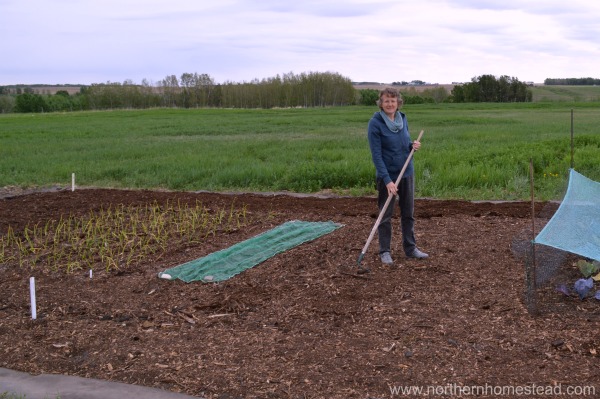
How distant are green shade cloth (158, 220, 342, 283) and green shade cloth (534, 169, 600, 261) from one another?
2.27 meters

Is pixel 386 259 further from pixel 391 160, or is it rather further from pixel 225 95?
pixel 225 95

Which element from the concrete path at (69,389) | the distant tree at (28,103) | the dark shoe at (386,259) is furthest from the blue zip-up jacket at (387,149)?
the distant tree at (28,103)

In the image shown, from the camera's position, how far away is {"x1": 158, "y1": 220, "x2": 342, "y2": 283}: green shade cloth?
535 cm

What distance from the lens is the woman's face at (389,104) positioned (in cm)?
513

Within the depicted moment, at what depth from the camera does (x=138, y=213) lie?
25.4 feet

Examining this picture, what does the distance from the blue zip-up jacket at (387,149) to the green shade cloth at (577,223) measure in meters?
1.18

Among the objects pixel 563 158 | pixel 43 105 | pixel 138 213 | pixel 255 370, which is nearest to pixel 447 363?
pixel 255 370

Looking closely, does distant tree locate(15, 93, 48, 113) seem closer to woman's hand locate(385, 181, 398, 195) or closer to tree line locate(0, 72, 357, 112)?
tree line locate(0, 72, 357, 112)

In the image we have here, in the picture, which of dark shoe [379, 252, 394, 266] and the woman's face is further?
dark shoe [379, 252, 394, 266]

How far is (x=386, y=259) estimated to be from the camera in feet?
17.5

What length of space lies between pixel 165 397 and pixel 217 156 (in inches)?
401

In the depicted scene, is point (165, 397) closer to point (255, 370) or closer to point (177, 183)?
point (255, 370)

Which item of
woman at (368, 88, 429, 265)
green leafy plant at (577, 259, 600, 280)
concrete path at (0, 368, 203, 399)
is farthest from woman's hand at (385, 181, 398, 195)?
concrete path at (0, 368, 203, 399)

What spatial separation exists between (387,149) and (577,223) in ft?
5.06
